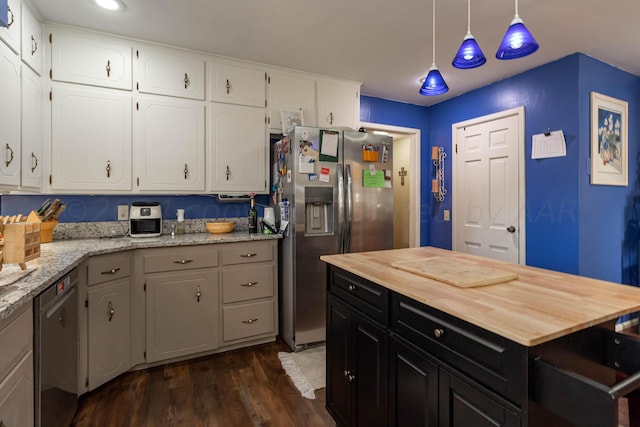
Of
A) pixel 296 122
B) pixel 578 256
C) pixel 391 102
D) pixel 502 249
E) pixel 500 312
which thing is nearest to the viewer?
pixel 500 312

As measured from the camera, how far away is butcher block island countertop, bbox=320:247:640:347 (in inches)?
33.5

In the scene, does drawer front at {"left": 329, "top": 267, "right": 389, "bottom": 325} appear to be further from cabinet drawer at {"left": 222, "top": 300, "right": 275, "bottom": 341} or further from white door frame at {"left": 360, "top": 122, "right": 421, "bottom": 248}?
white door frame at {"left": 360, "top": 122, "right": 421, "bottom": 248}

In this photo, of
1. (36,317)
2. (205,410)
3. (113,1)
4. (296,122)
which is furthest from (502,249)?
(113,1)

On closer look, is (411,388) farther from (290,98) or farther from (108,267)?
(290,98)

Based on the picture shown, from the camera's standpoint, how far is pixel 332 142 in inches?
109

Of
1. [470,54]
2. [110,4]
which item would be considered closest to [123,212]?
[110,4]

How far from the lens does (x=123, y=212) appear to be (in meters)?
2.76

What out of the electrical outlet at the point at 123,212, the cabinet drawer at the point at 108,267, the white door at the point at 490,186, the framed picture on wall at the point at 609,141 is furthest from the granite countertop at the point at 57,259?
the framed picture on wall at the point at 609,141

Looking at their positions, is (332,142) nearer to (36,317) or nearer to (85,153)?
(85,153)

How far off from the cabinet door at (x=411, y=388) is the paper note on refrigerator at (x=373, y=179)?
5.82 ft

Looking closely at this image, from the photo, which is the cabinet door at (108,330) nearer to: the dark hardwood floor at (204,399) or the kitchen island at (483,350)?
the dark hardwood floor at (204,399)

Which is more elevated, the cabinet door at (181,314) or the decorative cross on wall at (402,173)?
the decorative cross on wall at (402,173)

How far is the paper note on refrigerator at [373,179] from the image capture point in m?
2.88

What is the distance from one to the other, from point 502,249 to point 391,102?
2.10 metres
